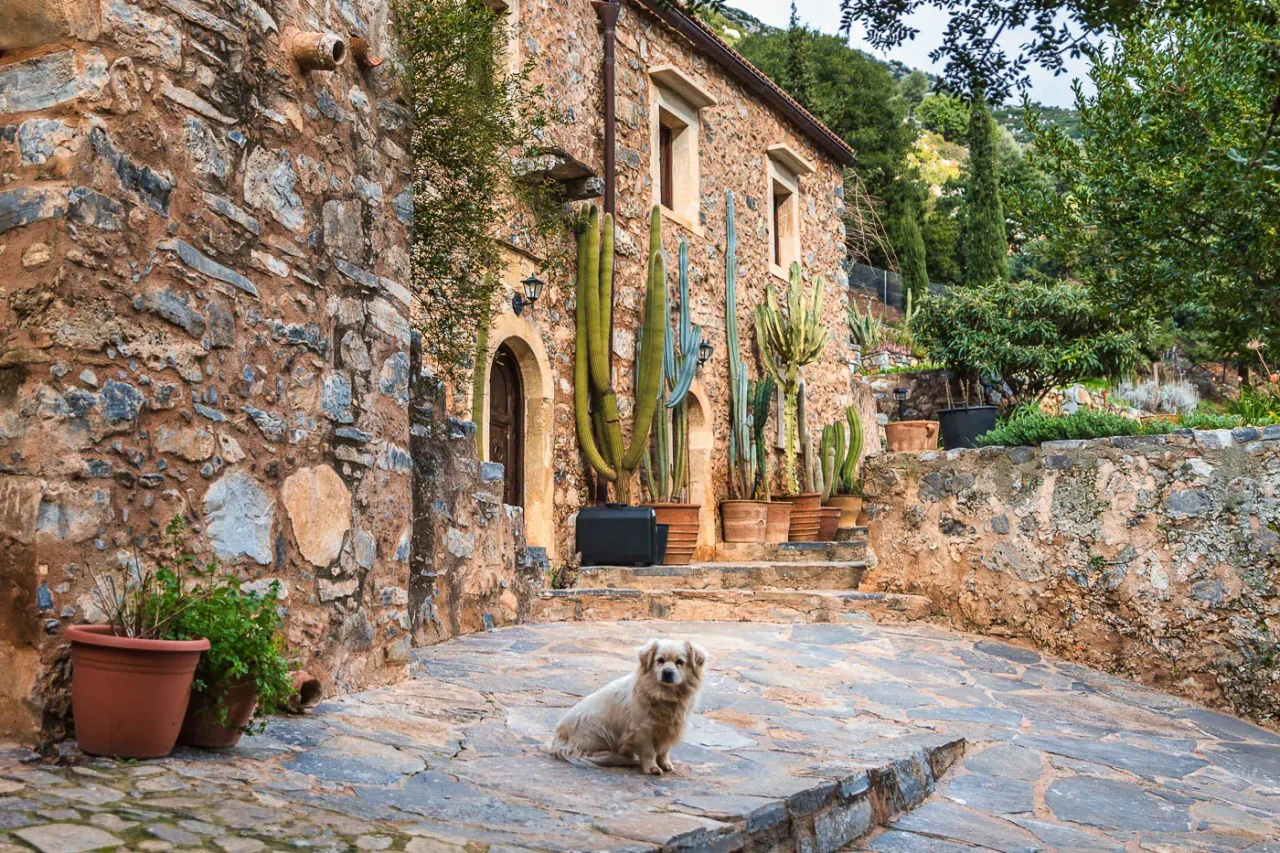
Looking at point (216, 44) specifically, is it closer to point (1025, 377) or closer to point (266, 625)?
point (266, 625)

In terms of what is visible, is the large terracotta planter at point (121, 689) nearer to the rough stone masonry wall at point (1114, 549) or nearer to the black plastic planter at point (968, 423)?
the rough stone masonry wall at point (1114, 549)

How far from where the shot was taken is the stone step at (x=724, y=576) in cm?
844

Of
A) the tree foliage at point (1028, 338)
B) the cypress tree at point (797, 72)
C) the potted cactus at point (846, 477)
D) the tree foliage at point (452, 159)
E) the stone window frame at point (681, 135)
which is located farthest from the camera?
the cypress tree at point (797, 72)

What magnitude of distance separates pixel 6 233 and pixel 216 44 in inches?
39.3

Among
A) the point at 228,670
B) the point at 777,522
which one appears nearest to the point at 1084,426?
the point at 228,670

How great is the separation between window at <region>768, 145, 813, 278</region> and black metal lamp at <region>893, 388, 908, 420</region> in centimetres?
360

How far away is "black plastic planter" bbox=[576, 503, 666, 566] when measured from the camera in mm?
9297

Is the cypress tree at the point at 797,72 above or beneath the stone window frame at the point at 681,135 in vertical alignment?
above

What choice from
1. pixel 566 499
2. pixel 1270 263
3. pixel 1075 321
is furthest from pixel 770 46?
pixel 1270 263

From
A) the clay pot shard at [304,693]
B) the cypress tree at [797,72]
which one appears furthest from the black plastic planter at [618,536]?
the cypress tree at [797,72]

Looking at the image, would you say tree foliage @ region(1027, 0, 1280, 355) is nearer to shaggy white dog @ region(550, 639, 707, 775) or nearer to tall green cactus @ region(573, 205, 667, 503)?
shaggy white dog @ region(550, 639, 707, 775)

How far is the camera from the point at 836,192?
16.6 metres

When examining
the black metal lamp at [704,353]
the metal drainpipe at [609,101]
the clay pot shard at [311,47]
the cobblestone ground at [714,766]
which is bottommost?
the cobblestone ground at [714,766]

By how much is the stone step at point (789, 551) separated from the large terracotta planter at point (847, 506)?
2.48 m
